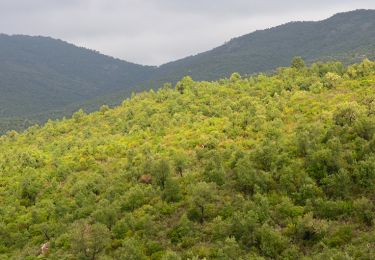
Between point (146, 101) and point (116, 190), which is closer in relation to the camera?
point (116, 190)

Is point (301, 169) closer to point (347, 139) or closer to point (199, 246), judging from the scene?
point (347, 139)

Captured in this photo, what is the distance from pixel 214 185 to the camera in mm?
48469

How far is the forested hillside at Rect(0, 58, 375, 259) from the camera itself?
1565 inches

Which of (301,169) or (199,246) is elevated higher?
(301,169)

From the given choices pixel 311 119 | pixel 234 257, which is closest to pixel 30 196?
pixel 234 257

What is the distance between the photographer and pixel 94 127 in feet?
296

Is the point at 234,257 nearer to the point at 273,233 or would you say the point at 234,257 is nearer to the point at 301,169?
the point at 273,233

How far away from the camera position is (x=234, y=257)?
36938 mm

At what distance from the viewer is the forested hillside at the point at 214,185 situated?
39750 mm

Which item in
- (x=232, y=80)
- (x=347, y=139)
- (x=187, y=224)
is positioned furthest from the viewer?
(x=232, y=80)

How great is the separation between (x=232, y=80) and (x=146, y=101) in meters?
18.6

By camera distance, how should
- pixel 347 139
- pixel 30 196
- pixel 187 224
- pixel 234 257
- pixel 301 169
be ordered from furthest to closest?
1. pixel 30 196
2. pixel 347 139
3. pixel 301 169
4. pixel 187 224
5. pixel 234 257

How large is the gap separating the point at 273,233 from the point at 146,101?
197ft

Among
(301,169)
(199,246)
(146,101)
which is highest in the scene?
(146,101)
